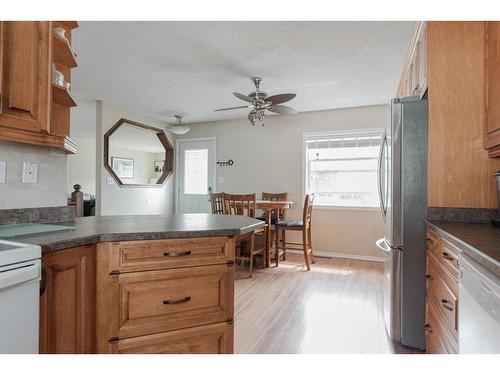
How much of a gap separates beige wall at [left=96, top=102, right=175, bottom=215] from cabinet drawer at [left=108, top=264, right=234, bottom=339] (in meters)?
3.48

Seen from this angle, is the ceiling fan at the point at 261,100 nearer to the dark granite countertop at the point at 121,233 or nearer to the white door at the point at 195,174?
the dark granite countertop at the point at 121,233

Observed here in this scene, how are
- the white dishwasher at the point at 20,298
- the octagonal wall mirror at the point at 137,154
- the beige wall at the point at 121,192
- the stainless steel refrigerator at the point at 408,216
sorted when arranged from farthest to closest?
the octagonal wall mirror at the point at 137,154 → the beige wall at the point at 121,192 → the stainless steel refrigerator at the point at 408,216 → the white dishwasher at the point at 20,298

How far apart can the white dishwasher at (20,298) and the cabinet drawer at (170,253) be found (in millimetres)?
316

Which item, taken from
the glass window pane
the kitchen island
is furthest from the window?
the kitchen island

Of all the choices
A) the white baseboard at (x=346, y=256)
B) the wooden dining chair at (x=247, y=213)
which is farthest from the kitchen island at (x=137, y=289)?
the white baseboard at (x=346, y=256)

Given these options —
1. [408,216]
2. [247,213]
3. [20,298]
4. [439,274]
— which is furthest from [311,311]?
[20,298]

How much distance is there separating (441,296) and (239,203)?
102 inches

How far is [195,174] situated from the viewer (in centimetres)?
569

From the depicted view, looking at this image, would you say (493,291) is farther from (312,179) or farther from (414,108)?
(312,179)

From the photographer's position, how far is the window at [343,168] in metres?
4.42

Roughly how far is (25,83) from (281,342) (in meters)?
2.08
